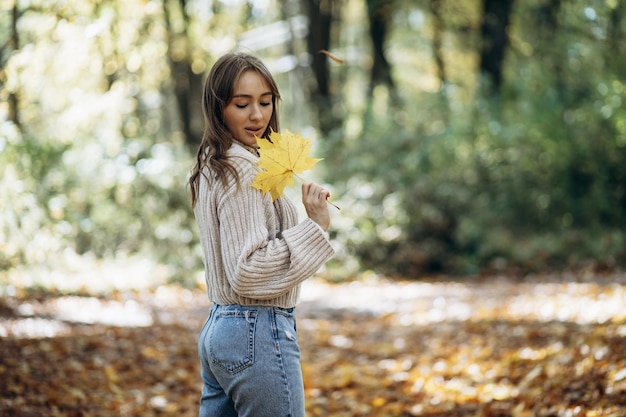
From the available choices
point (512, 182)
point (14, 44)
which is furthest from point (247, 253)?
point (512, 182)

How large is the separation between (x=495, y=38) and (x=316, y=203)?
1319 cm

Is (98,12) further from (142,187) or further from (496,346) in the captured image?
(496,346)

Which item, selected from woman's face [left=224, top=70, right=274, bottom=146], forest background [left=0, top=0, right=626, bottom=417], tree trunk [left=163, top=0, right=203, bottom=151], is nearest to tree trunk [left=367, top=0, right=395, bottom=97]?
forest background [left=0, top=0, right=626, bottom=417]

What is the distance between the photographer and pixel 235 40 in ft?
40.5

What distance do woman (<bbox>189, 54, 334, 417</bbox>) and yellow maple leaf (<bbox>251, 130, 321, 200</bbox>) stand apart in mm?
41

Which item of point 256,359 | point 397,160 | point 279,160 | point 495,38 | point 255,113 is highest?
point 495,38

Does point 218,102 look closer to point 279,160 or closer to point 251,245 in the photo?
point 279,160

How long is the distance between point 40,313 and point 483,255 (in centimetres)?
701

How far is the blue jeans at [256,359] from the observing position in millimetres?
2215

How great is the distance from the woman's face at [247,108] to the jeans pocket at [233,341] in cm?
61

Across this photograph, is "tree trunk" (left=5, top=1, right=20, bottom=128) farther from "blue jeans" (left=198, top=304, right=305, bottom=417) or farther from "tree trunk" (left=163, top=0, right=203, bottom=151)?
"tree trunk" (left=163, top=0, right=203, bottom=151)

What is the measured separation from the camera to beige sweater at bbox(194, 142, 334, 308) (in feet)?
7.25

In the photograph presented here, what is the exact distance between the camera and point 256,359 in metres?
2.21

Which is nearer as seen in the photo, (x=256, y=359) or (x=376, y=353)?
(x=256, y=359)
